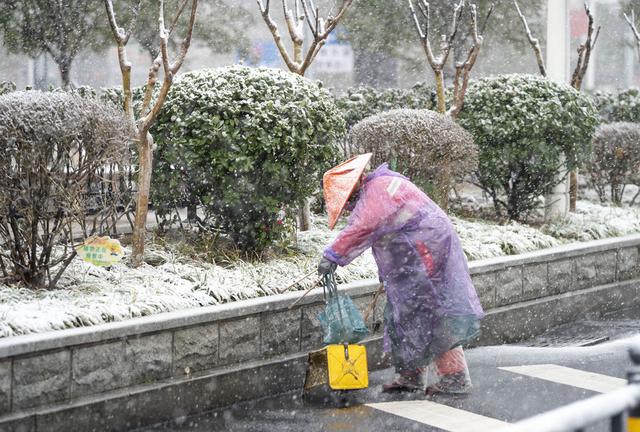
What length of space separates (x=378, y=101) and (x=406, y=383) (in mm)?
5883

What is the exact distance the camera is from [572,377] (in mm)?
7418

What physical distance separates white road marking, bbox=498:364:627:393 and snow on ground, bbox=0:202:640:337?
1.48 metres

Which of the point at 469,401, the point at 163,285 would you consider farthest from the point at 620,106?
the point at 163,285

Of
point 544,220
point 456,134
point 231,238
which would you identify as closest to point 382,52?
point 544,220

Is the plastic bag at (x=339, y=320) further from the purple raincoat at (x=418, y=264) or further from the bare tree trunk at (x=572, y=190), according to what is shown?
the bare tree trunk at (x=572, y=190)

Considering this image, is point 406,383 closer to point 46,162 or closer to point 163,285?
point 163,285

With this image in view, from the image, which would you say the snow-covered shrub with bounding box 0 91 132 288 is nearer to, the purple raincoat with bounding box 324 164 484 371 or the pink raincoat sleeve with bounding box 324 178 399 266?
the pink raincoat sleeve with bounding box 324 178 399 266

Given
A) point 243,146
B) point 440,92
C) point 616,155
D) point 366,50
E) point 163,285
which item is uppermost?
point 366,50

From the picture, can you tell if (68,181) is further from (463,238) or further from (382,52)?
(382,52)

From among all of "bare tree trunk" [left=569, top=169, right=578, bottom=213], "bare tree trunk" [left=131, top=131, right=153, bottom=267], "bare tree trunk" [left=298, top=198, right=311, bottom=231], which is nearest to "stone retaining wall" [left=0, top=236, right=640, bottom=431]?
"bare tree trunk" [left=131, top=131, right=153, bottom=267]

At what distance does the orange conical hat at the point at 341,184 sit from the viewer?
6.76m

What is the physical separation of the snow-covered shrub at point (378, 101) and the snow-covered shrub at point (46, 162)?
5.04 metres

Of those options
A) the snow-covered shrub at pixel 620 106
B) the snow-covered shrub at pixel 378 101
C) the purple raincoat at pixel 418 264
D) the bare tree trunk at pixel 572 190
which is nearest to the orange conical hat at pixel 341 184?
the purple raincoat at pixel 418 264

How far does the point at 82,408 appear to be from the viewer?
6016 millimetres
